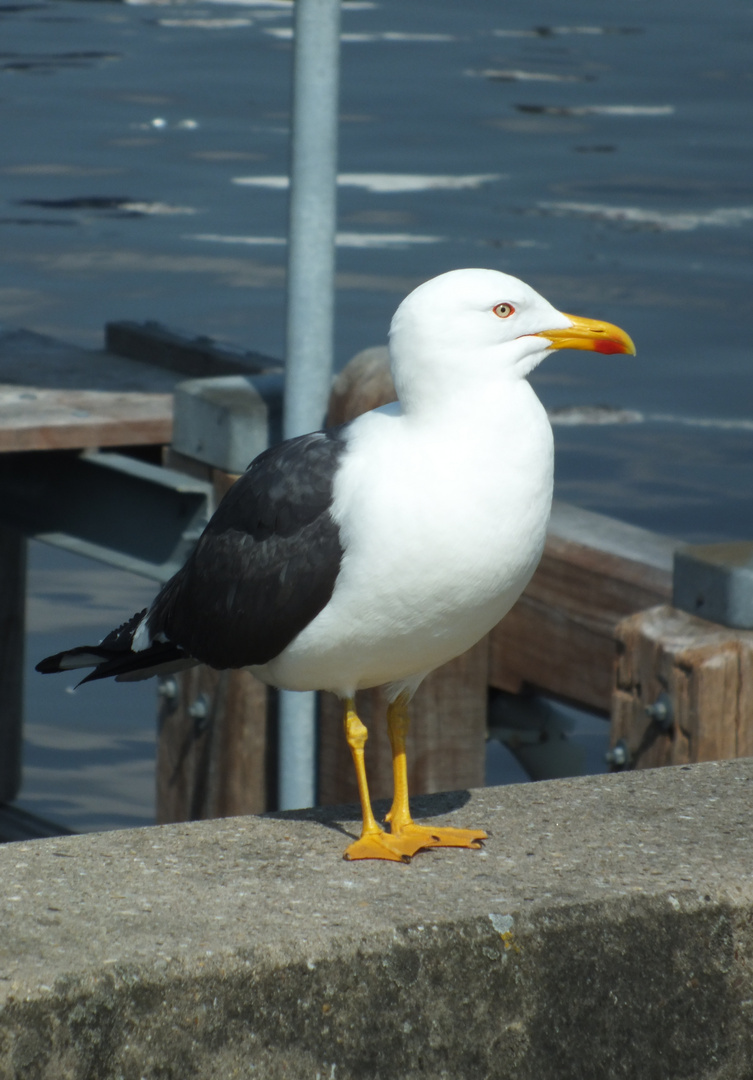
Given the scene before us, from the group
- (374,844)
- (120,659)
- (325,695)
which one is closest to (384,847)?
(374,844)

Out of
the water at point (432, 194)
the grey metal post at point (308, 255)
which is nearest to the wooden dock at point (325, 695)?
the grey metal post at point (308, 255)

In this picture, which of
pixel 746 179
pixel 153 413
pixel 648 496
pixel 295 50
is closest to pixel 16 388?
pixel 153 413

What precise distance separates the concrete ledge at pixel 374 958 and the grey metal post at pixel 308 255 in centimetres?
206

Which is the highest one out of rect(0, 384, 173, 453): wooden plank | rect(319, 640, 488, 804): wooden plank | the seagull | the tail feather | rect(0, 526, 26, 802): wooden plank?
the seagull

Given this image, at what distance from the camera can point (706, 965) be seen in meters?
3.02

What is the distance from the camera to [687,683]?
432 centimetres

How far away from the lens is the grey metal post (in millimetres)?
5137

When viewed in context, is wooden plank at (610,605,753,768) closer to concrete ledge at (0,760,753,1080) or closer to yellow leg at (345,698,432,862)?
concrete ledge at (0,760,753,1080)

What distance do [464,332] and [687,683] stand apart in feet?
4.60

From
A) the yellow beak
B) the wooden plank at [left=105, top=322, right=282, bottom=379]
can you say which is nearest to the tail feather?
the yellow beak

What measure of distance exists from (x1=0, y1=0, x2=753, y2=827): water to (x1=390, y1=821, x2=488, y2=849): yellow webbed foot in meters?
4.62

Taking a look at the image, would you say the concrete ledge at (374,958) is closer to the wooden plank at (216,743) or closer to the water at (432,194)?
the wooden plank at (216,743)

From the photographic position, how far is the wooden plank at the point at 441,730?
5.13m

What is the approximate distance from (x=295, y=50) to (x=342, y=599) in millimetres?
2381
